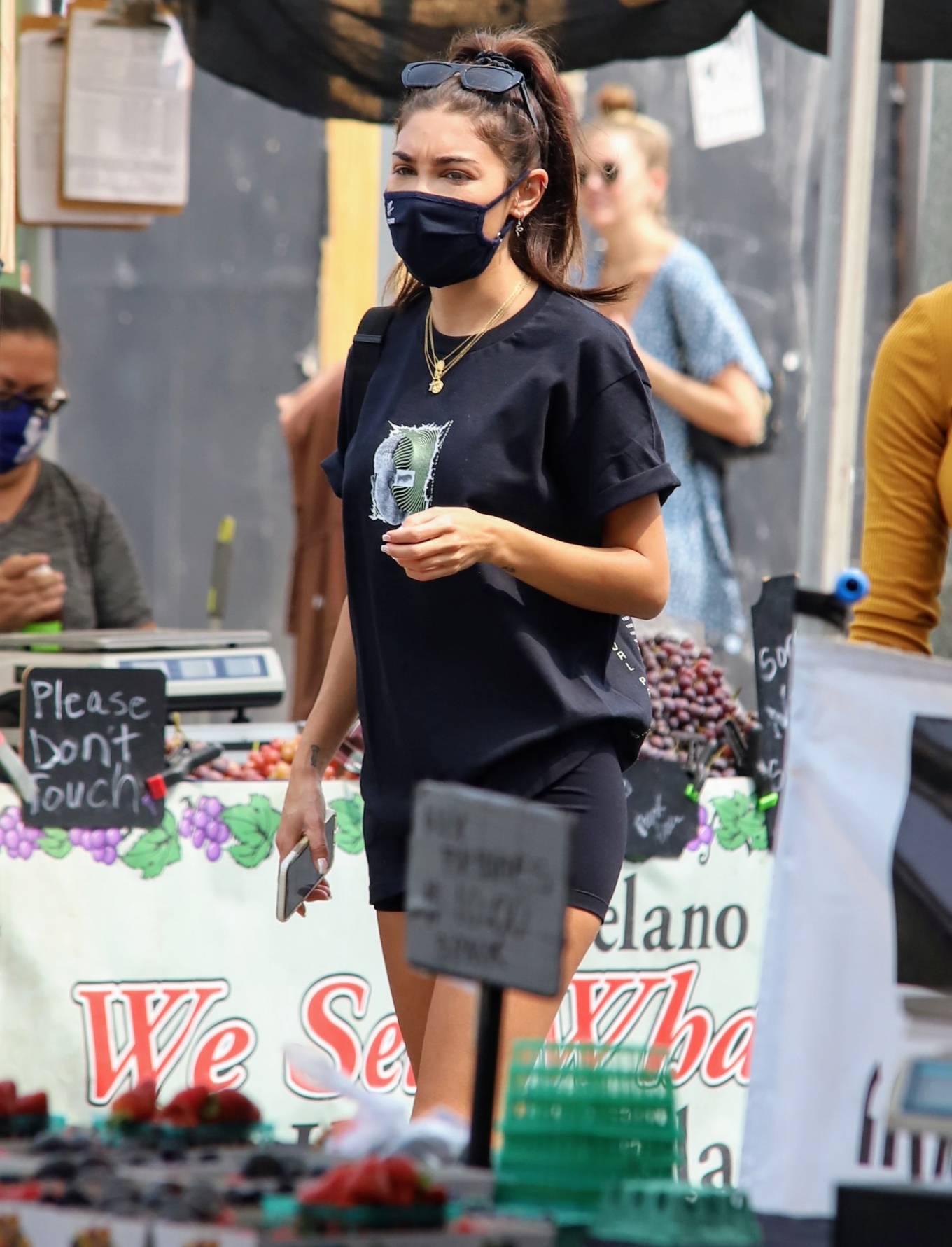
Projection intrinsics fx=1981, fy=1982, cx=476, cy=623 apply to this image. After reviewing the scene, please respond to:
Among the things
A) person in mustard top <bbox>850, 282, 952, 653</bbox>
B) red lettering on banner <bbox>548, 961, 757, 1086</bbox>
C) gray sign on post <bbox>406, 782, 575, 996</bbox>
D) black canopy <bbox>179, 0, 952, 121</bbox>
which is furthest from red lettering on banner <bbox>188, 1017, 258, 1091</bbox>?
black canopy <bbox>179, 0, 952, 121</bbox>

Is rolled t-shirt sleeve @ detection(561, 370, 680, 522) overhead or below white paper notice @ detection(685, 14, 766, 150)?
below

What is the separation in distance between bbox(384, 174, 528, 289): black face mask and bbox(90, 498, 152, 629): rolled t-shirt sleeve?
2512mm

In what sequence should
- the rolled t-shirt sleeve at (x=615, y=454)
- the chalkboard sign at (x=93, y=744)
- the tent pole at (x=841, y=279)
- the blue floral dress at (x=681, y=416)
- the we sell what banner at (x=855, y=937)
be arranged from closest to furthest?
the we sell what banner at (x=855, y=937) < the tent pole at (x=841, y=279) < the rolled t-shirt sleeve at (x=615, y=454) < the chalkboard sign at (x=93, y=744) < the blue floral dress at (x=681, y=416)

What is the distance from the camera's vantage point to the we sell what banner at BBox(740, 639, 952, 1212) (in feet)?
5.96

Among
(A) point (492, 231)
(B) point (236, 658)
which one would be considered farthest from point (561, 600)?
(B) point (236, 658)

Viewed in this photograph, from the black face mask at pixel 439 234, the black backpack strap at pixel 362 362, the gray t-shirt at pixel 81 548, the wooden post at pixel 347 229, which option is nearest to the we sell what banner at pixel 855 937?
the black face mask at pixel 439 234

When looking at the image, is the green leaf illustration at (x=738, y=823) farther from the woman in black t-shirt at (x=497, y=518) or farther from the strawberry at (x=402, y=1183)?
the strawberry at (x=402, y=1183)

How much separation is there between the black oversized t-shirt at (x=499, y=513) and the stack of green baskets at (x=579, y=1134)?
2.10 ft

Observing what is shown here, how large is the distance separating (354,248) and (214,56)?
3433 millimetres

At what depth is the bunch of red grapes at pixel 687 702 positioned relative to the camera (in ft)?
13.3

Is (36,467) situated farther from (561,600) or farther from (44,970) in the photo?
(561,600)

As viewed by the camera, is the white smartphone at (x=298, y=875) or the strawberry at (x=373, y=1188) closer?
the strawberry at (x=373, y=1188)

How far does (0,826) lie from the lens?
3697 mm

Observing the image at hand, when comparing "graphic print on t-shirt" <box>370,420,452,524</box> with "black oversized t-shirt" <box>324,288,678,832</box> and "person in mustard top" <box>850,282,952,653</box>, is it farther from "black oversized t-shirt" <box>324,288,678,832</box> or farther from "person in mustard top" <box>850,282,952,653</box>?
"person in mustard top" <box>850,282,952,653</box>
